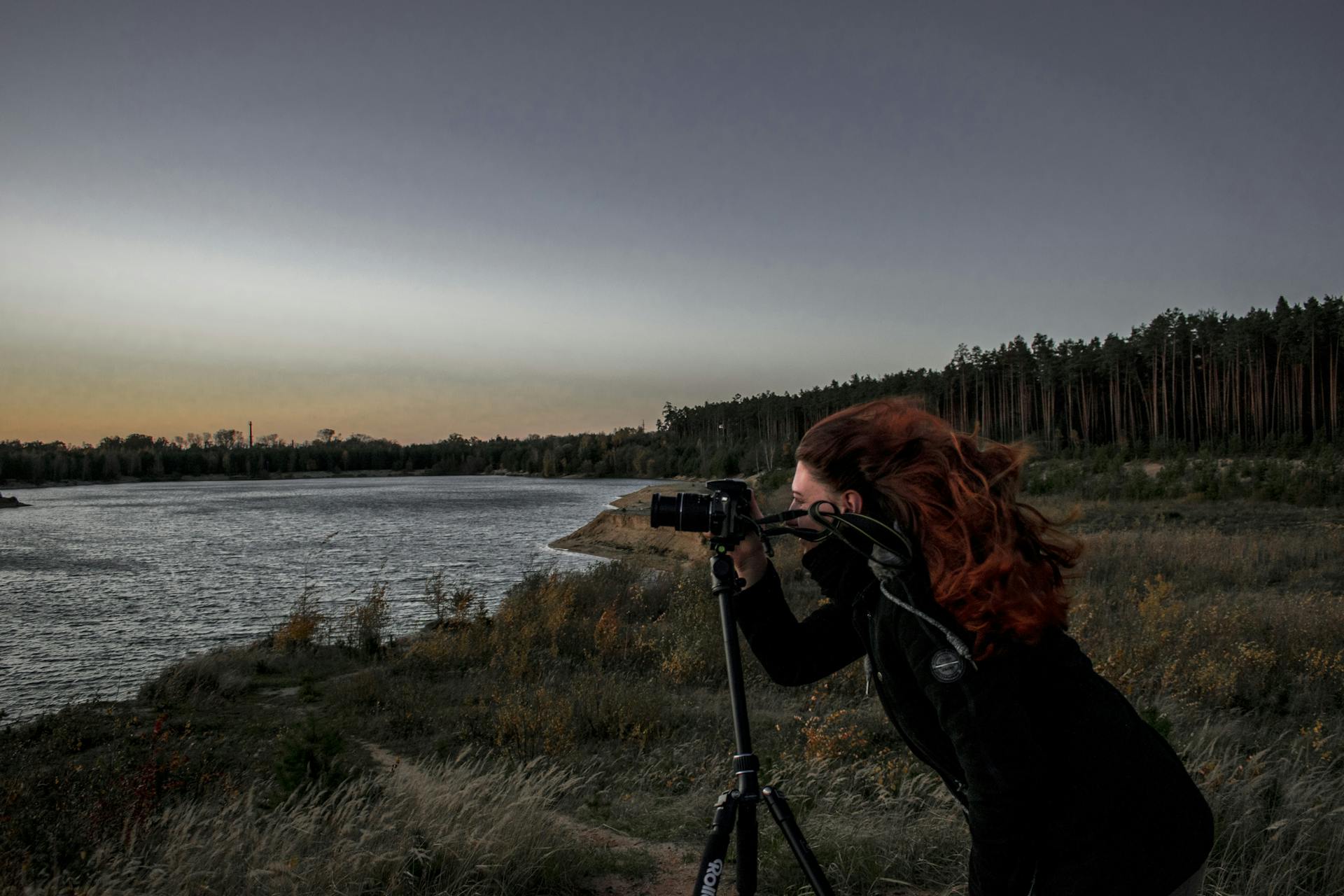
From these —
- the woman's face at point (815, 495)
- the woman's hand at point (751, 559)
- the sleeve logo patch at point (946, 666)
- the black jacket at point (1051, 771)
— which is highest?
the woman's face at point (815, 495)

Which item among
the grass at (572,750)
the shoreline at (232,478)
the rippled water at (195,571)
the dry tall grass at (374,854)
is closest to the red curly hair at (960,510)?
the grass at (572,750)

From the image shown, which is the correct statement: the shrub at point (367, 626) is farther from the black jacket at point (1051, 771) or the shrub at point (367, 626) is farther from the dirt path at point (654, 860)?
the black jacket at point (1051, 771)

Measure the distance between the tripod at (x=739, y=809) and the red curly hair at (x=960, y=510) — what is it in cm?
52

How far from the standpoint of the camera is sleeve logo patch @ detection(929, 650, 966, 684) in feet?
4.82

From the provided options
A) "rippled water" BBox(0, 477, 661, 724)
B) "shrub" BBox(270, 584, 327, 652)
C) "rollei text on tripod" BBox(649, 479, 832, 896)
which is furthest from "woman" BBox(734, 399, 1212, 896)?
"shrub" BBox(270, 584, 327, 652)

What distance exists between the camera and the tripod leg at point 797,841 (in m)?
1.97

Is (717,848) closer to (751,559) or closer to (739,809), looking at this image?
(739,809)

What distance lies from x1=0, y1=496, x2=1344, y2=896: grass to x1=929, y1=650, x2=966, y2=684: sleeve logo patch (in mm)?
360

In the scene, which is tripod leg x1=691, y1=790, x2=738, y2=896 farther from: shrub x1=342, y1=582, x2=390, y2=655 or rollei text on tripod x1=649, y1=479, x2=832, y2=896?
shrub x1=342, y1=582, x2=390, y2=655

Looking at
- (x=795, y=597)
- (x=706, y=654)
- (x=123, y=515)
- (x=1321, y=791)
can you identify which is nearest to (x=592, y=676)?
(x=706, y=654)

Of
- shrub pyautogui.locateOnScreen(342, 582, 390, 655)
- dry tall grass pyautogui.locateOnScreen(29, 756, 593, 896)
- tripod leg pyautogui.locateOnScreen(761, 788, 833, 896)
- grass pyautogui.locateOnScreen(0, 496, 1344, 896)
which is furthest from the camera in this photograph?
shrub pyautogui.locateOnScreen(342, 582, 390, 655)

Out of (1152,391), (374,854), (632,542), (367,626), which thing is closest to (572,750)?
(374,854)

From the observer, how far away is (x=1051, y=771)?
152 cm

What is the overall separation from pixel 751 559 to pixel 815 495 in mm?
470
